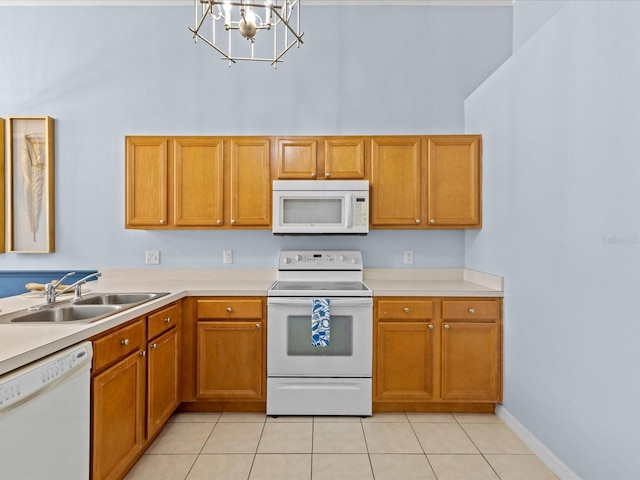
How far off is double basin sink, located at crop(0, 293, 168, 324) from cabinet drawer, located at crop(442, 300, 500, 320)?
1.99 metres

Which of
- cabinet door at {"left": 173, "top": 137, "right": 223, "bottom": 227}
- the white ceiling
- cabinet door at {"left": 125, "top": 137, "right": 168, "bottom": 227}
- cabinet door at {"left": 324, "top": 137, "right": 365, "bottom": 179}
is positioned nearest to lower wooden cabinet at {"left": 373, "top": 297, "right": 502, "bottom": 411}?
cabinet door at {"left": 324, "top": 137, "right": 365, "bottom": 179}

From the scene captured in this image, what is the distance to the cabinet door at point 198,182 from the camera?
308 cm

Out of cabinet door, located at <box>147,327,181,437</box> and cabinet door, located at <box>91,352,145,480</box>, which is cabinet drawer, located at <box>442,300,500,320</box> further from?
cabinet door, located at <box>91,352,145,480</box>

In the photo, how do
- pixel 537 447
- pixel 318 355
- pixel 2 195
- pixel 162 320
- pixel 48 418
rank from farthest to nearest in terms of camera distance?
pixel 2 195 → pixel 318 355 → pixel 162 320 → pixel 537 447 → pixel 48 418

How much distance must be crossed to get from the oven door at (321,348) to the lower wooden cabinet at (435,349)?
10 centimetres

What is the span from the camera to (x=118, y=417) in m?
1.90

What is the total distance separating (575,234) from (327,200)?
5.55 ft

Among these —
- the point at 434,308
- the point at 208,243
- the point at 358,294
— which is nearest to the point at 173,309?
the point at 208,243

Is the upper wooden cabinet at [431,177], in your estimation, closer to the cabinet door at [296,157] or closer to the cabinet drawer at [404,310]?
the cabinet door at [296,157]

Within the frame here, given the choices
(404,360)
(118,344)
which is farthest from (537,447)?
(118,344)

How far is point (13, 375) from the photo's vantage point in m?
1.23

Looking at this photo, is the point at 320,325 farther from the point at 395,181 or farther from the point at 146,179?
the point at 146,179

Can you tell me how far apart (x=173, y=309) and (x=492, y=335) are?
2.26 m

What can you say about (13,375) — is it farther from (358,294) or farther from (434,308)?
(434,308)
